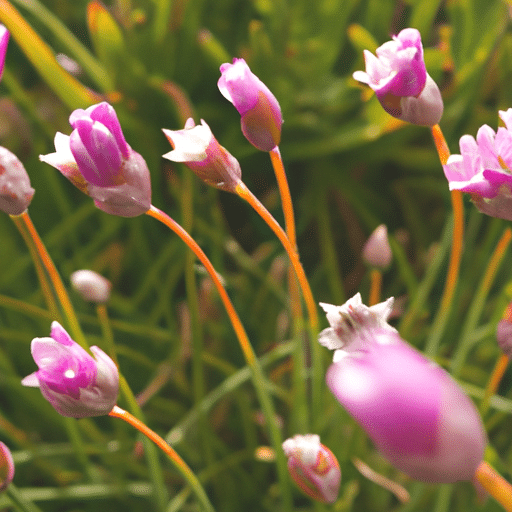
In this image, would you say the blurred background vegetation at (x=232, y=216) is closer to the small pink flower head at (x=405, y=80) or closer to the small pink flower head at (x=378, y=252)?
the small pink flower head at (x=378, y=252)

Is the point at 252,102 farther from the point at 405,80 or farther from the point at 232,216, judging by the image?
the point at 232,216

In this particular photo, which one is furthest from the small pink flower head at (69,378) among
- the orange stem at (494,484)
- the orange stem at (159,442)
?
the orange stem at (494,484)

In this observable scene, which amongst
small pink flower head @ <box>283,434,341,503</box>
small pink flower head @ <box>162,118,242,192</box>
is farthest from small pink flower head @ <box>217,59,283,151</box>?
small pink flower head @ <box>283,434,341,503</box>

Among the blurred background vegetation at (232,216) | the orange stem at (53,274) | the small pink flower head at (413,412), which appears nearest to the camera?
the small pink flower head at (413,412)

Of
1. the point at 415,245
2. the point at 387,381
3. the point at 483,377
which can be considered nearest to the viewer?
the point at 387,381

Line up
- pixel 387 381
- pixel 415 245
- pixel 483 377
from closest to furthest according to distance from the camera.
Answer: pixel 387 381, pixel 483 377, pixel 415 245

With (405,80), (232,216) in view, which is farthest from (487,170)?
(232,216)

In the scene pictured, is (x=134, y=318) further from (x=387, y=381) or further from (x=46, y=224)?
(x=387, y=381)

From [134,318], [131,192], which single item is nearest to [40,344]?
[131,192]
